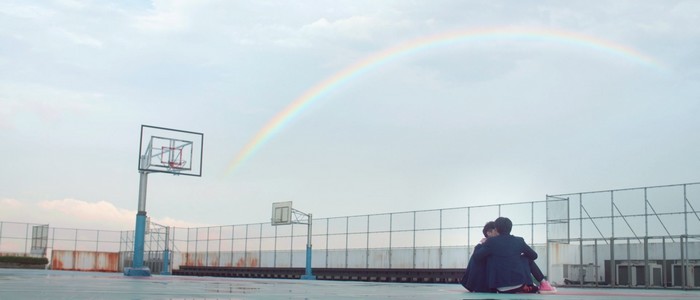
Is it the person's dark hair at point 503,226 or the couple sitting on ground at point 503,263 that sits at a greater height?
the person's dark hair at point 503,226

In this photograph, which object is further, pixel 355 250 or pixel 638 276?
pixel 355 250

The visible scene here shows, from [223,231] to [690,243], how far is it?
33.4 m

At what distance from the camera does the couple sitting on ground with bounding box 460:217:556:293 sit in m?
10.1

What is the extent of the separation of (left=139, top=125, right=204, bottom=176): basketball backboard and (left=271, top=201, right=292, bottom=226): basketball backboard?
10772 mm

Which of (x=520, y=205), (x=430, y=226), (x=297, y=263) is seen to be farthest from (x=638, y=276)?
(x=297, y=263)

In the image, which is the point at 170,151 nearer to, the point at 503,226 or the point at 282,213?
the point at 282,213

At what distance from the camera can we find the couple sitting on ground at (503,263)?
10.1 metres

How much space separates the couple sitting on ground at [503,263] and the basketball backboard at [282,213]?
121 feet

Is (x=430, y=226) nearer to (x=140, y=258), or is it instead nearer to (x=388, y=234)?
(x=388, y=234)

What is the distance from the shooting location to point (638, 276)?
104 ft

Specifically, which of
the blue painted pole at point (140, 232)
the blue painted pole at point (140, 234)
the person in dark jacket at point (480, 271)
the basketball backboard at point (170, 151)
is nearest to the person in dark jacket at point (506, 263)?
the person in dark jacket at point (480, 271)

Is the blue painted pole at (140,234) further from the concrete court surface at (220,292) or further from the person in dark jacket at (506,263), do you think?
the person in dark jacket at (506,263)

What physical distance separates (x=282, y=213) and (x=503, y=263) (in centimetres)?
3803

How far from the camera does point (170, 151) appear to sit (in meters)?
35.2
